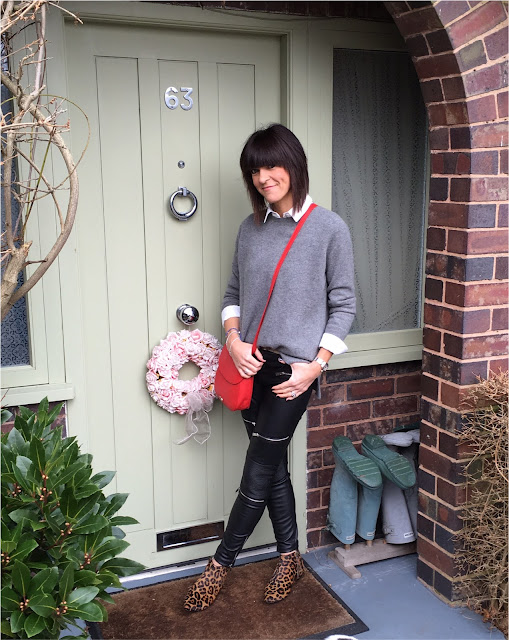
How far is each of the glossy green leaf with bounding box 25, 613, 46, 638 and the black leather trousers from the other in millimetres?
1074

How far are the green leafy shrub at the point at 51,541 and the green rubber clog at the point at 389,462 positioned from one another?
1.32m

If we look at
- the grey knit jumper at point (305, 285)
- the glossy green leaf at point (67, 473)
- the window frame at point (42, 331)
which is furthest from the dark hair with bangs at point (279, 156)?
the glossy green leaf at point (67, 473)

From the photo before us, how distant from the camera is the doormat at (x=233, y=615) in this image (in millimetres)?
2783

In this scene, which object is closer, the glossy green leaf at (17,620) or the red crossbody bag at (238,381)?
the glossy green leaf at (17,620)

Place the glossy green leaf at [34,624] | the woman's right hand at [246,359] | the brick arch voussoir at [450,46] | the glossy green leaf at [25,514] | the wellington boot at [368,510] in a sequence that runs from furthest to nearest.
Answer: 1. the wellington boot at [368,510]
2. the woman's right hand at [246,359]
3. the brick arch voussoir at [450,46]
4. the glossy green leaf at [25,514]
5. the glossy green leaf at [34,624]

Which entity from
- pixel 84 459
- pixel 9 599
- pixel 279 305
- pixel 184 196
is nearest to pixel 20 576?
pixel 9 599

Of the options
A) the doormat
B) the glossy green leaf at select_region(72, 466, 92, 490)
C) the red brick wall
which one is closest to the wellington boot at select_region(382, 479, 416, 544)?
the red brick wall

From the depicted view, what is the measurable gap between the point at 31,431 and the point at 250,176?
123cm

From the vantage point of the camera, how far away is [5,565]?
1.95 meters

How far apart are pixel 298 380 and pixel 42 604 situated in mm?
1177

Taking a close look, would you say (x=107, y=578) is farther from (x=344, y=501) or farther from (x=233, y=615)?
(x=344, y=501)

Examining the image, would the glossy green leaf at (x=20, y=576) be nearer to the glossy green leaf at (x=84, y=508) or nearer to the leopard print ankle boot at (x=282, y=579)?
the glossy green leaf at (x=84, y=508)

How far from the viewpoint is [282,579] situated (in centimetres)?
299

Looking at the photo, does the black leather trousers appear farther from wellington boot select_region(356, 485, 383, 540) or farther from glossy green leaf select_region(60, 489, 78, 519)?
glossy green leaf select_region(60, 489, 78, 519)
